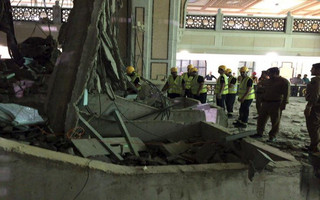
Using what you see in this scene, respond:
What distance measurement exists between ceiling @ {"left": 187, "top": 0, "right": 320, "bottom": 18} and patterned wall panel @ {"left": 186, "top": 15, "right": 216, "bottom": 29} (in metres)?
8.54

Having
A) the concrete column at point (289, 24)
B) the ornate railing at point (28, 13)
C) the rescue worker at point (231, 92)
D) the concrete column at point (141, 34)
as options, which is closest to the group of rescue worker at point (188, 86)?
the rescue worker at point (231, 92)

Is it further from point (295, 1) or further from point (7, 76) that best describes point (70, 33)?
point (295, 1)

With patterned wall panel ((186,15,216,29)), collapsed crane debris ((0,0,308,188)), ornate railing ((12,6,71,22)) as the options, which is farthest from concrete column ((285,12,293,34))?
collapsed crane debris ((0,0,308,188))

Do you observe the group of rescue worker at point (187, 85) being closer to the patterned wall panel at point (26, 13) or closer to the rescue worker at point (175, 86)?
the rescue worker at point (175, 86)

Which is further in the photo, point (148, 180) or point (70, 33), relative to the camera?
point (70, 33)

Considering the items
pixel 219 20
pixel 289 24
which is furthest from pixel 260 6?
pixel 219 20

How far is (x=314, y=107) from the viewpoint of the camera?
17.2 ft

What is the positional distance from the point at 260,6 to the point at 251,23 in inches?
478

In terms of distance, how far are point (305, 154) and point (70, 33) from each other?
17.0ft

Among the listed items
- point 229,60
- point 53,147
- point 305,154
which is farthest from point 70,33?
point 229,60

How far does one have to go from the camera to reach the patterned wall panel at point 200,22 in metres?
15.6

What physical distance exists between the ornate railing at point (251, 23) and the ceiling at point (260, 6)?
→ 7716 mm

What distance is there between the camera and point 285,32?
1616cm

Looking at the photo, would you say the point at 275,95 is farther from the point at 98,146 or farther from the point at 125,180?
the point at 125,180
